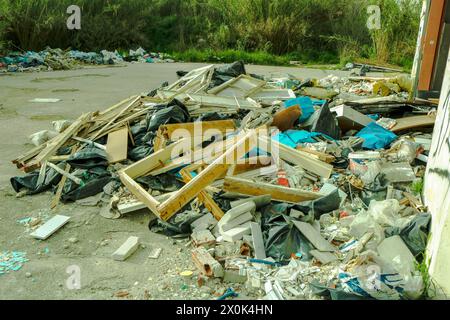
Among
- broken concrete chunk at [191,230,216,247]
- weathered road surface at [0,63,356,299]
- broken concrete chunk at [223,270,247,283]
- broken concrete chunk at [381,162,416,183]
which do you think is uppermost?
broken concrete chunk at [381,162,416,183]

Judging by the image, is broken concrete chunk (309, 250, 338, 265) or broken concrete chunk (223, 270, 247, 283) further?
broken concrete chunk (309, 250, 338, 265)

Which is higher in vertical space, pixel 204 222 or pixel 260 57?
pixel 260 57

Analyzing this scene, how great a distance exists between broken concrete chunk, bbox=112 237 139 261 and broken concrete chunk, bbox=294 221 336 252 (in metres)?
1.46

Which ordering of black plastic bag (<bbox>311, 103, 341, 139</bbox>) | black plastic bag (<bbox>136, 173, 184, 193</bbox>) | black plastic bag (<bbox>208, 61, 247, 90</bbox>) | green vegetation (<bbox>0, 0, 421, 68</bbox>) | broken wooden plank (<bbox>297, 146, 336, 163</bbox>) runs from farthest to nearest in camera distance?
green vegetation (<bbox>0, 0, 421, 68</bbox>), black plastic bag (<bbox>208, 61, 247, 90</bbox>), black plastic bag (<bbox>311, 103, 341, 139</bbox>), broken wooden plank (<bbox>297, 146, 336, 163</bbox>), black plastic bag (<bbox>136, 173, 184, 193</bbox>)

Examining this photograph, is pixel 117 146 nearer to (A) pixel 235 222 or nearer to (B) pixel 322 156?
(A) pixel 235 222

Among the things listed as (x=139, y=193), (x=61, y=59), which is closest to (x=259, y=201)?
(x=139, y=193)

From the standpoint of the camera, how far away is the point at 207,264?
324cm

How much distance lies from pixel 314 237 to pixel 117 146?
3069mm

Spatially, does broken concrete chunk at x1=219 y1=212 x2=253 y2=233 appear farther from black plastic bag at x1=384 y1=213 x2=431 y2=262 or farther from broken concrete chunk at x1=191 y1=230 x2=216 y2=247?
black plastic bag at x1=384 y1=213 x2=431 y2=262

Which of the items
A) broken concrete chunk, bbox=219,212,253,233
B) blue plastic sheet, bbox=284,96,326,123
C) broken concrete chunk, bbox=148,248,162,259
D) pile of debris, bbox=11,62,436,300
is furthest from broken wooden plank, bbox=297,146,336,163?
broken concrete chunk, bbox=148,248,162,259

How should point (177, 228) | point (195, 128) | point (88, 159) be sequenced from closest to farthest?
point (177, 228) < point (88, 159) < point (195, 128)

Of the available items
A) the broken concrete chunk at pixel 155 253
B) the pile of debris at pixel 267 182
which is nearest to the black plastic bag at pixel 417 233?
the pile of debris at pixel 267 182

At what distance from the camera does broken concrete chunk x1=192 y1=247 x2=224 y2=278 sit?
3.20 metres
